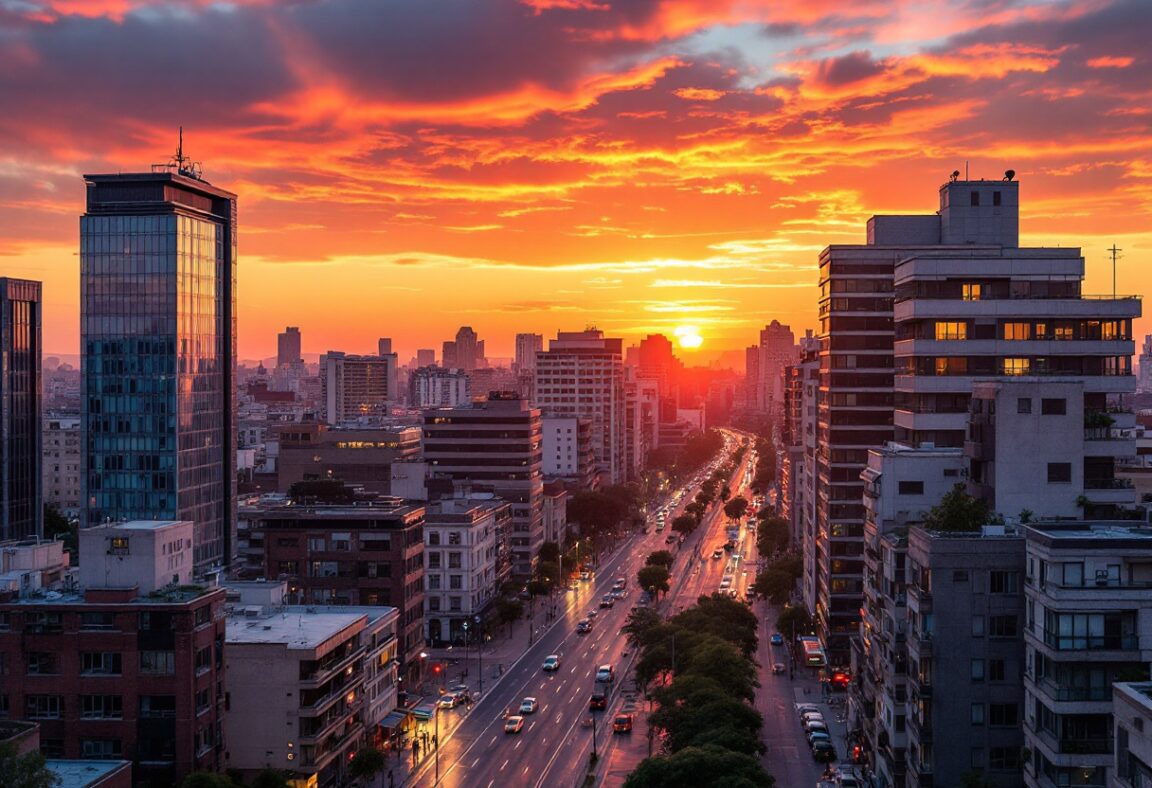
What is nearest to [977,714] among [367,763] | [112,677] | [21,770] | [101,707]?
[367,763]

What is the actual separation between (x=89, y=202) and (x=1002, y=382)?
5032 inches

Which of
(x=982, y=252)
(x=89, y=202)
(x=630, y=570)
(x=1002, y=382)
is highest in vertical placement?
(x=89, y=202)

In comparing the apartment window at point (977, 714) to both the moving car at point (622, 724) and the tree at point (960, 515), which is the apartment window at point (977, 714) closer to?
the tree at point (960, 515)

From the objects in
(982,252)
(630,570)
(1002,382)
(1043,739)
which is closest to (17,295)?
(630,570)

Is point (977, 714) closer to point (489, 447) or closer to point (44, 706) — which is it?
point (44, 706)

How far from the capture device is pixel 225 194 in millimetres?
171750

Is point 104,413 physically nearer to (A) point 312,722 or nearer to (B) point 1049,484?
(A) point 312,722

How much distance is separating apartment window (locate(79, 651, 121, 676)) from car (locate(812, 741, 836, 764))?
50925 mm

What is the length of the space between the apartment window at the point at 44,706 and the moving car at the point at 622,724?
146ft

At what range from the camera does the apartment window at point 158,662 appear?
7431 centimetres

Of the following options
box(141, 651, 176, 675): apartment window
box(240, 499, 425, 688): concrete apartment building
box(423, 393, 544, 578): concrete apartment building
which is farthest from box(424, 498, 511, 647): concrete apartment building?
box(141, 651, 176, 675): apartment window

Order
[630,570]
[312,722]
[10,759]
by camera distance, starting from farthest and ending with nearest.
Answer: [630,570] → [312,722] → [10,759]

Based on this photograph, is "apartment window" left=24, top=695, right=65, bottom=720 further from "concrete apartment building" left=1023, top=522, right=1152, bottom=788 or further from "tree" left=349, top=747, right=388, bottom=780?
"concrete apartment building" left=1023, top=522, right=1152, bottom=788

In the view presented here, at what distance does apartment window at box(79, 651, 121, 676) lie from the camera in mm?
74562
